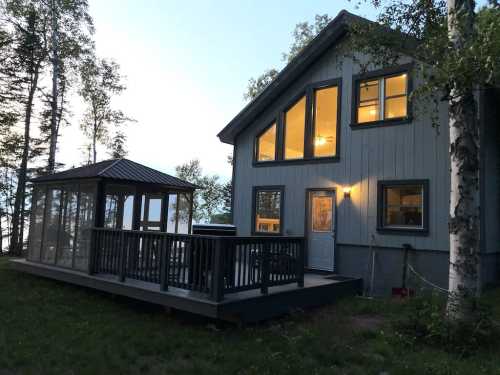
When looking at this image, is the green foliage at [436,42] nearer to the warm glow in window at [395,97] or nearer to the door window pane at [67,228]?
the warm glow in window at [395,97]

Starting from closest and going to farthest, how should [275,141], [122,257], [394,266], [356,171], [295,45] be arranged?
[122,257]
[394,266]
[356,171]
[275,141]
[295,45]

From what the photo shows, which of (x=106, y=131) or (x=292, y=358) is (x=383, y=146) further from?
(x=106, y=131)

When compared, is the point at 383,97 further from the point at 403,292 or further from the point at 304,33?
the point at 304,33

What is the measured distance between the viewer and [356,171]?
28.0 feet

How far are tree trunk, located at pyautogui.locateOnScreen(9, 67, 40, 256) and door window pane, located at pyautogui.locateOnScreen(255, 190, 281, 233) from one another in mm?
9676

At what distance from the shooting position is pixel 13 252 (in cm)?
1464

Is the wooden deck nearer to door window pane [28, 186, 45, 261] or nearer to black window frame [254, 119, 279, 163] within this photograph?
door window pane [28, 186, 45, 261]

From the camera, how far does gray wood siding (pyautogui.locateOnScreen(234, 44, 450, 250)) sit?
7438 mm

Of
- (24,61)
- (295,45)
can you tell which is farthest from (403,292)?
(295,45)

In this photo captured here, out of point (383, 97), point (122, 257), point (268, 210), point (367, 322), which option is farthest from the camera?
point (268, 210)

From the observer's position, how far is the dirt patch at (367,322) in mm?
5566

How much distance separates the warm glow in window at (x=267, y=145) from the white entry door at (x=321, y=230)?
163 cm

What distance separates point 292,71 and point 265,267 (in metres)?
5.51

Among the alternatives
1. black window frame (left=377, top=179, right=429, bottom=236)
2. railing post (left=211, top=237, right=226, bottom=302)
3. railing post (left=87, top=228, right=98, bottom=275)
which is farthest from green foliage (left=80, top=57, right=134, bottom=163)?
railing post (left=211, top=237, right=226, bottom=302)
